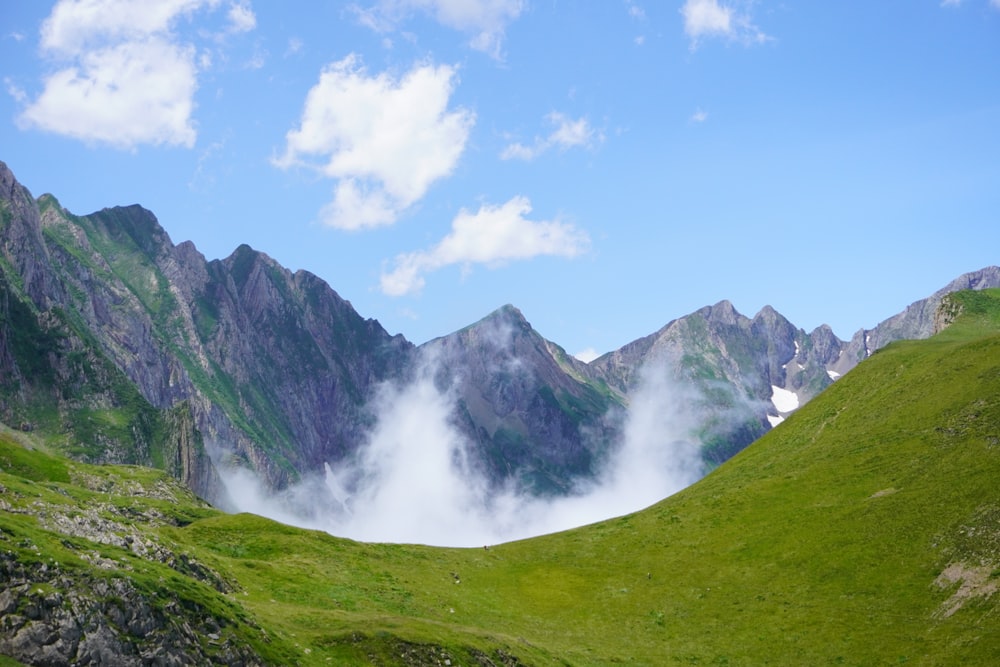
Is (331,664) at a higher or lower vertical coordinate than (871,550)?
higher

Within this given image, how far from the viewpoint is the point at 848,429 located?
12200 cm

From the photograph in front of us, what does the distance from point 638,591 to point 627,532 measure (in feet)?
67.8

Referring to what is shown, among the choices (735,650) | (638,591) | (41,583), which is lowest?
(735,650)

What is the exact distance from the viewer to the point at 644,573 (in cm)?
9969

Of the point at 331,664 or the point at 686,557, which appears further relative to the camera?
the point at 686,557

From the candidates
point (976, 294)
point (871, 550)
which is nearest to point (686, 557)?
point (871, 550)

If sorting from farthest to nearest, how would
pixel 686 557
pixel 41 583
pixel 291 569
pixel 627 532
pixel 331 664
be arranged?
pixel 627 532 → pixel 686 557 → pixel 291 569 → pixel 331 664 → pixel 41 583

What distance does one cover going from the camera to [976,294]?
174250 millimetres

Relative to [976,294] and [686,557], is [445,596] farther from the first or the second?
[976,294]

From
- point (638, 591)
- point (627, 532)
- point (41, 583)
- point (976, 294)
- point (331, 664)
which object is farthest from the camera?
point (976, 294)

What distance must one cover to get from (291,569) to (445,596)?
54.3 ft

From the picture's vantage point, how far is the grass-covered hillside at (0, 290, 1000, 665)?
164ft

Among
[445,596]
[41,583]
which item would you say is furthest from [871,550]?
[41,583]

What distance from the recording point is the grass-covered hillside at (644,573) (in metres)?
49.9
